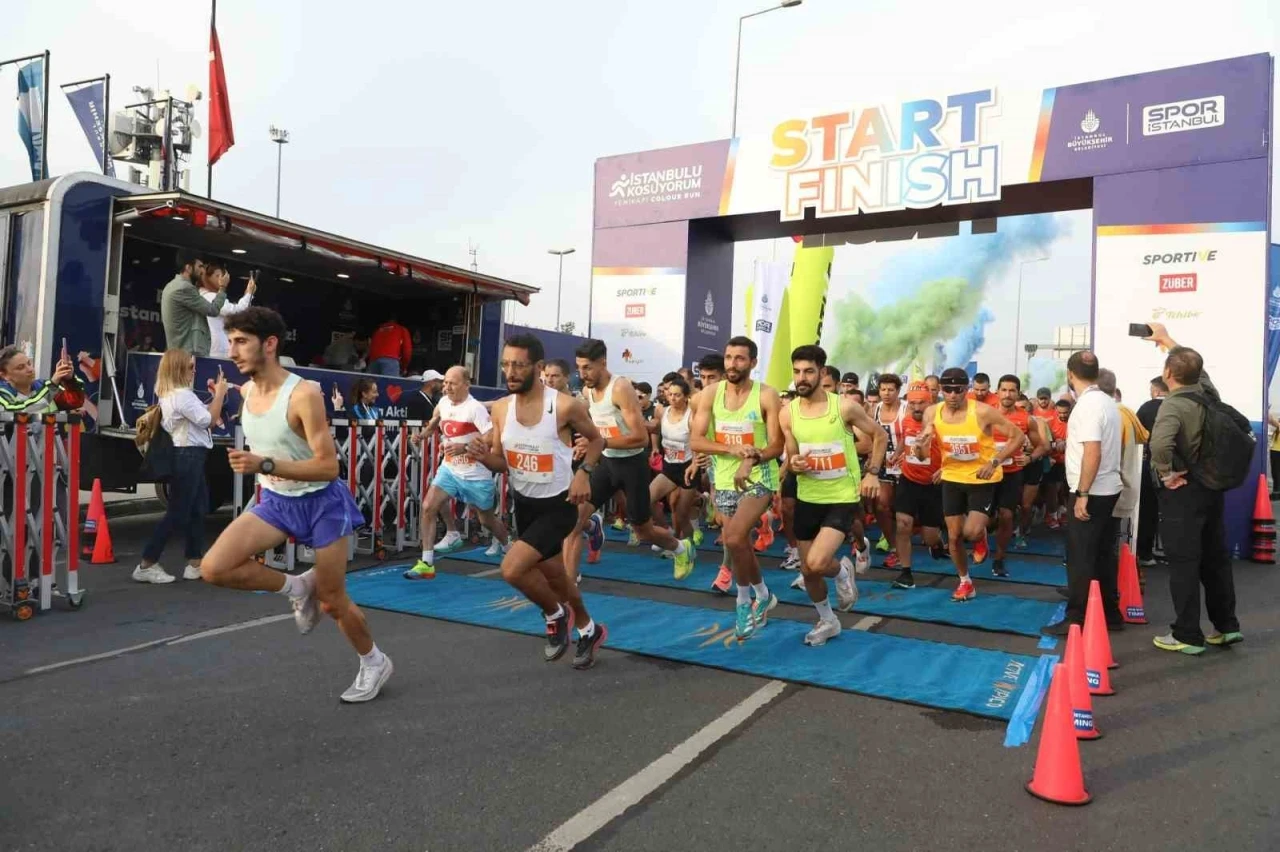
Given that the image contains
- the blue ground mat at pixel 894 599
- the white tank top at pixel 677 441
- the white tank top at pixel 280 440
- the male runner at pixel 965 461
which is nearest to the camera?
the white tank top at pixel 280 440

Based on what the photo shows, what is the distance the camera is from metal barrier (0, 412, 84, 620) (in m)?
5.70

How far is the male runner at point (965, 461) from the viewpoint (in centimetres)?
736

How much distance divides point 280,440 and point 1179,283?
10.5 meters

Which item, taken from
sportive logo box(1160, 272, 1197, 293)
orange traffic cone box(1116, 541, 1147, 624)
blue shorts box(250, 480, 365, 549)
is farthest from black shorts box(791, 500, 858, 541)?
sportive logo box(1160, 272, 1197, 293)

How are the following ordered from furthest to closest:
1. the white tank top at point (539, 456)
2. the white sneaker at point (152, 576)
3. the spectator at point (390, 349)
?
the spectator at point (390, 349)
the white sneaker at point (152, 576)
the white tank top at point (539, 456)

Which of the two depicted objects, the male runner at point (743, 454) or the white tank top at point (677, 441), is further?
the white tank top at point (677, 441)

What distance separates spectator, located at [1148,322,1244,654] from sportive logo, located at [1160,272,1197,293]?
17.9ft

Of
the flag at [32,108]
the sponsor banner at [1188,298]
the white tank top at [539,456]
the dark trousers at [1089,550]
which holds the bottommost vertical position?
the dark trousers at [1089,550]

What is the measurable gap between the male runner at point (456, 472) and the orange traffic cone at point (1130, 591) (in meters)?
5.04

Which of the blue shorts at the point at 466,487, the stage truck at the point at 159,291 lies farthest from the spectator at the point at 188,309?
the blue shorts at the point at 466,487

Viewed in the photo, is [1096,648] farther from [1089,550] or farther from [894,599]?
[894,599]

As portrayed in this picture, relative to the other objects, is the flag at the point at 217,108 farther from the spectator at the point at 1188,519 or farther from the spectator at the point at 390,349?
the spectator at the point at 1188,519

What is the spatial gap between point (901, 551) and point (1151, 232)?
5.92 m

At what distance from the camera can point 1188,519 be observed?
18.3 feet
